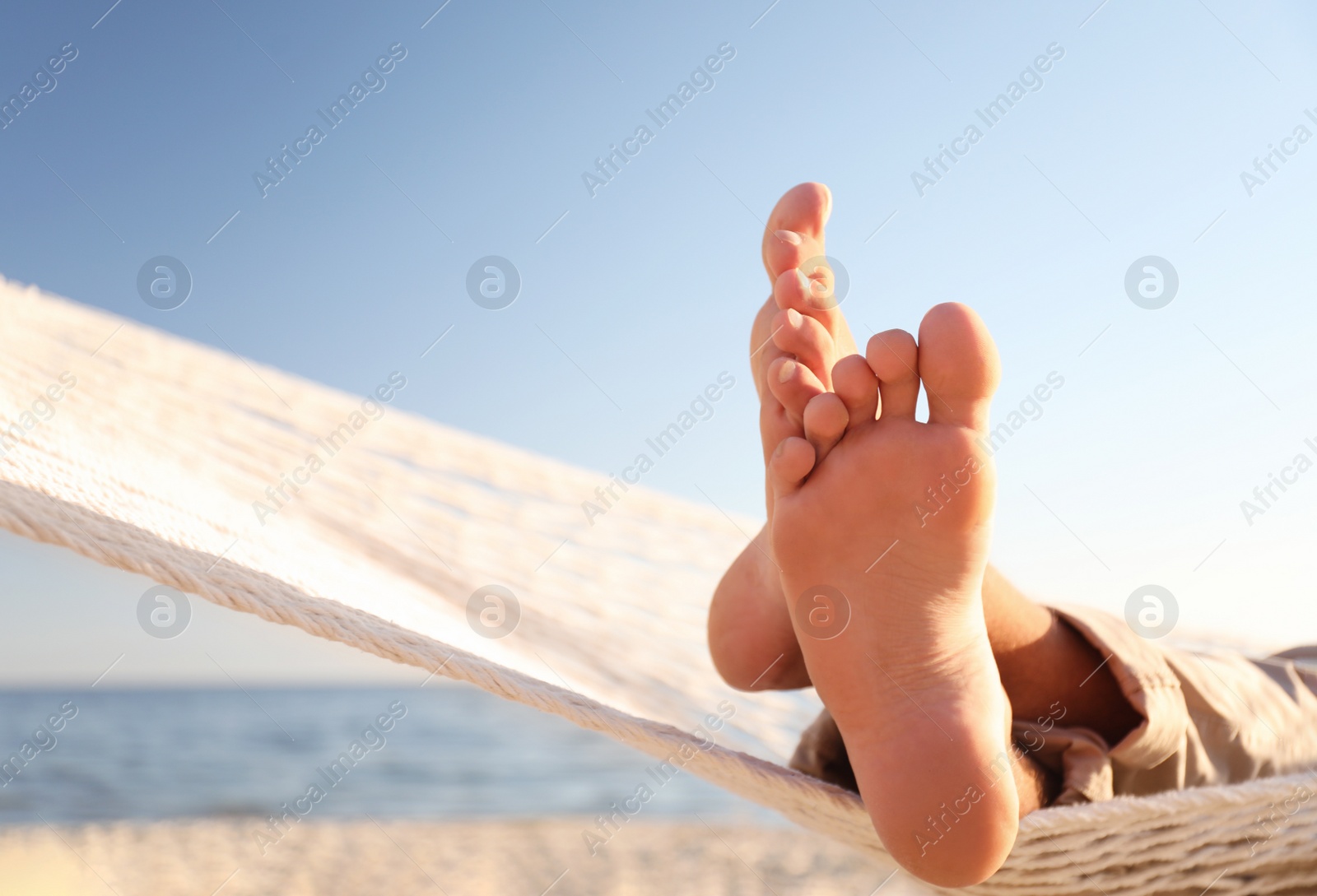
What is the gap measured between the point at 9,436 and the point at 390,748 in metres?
4.91

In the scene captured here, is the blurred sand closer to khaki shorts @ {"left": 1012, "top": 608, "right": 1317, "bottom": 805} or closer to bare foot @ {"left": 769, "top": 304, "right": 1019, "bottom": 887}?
khaki shorts @ {"left": 1012, "top": 608, "right": 1317, "bottom": 805}

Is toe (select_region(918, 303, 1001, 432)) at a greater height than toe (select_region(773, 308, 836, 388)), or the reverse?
toe (select_region(918, 303, 1001, 432))

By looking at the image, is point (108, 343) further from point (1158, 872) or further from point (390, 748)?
point (390, 748)

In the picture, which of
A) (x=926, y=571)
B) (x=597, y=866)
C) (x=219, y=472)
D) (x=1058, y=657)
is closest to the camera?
(x=926, y=571)

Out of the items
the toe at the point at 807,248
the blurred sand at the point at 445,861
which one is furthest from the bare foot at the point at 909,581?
Answer: the blurred sand at the point at 445,861

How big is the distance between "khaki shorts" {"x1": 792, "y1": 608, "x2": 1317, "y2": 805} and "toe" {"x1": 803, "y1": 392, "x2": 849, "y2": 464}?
25 centimetres

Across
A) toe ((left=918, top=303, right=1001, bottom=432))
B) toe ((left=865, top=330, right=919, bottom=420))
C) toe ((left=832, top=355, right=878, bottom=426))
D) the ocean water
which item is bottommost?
the ocean water

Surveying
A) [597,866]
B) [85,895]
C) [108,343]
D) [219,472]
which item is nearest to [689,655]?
[219,472]

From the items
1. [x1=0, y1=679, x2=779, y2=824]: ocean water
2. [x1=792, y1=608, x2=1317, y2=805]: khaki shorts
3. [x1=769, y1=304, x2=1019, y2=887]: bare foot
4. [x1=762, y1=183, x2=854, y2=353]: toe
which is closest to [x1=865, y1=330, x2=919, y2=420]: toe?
[x1=769, y1=304, x2=1019, y2=887]: bare foot

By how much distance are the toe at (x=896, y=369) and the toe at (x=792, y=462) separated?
57 millimetres

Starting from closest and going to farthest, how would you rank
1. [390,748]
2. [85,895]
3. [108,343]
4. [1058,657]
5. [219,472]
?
1. [1058,657]
2. [219,472]
3. [108,343]
4. [85,895]
5. [390,748]

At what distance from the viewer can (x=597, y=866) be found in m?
2.74

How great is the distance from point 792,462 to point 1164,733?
355 millimetres

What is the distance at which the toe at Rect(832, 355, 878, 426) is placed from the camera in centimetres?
58
